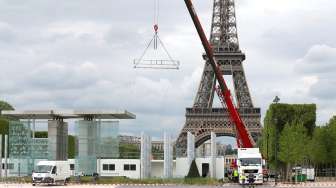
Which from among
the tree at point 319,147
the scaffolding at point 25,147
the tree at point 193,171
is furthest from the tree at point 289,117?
the scaffolding at point 25,147

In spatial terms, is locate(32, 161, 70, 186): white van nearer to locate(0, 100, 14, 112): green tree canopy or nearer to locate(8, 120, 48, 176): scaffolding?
locate(8, 120, 48, 176): scaffolding

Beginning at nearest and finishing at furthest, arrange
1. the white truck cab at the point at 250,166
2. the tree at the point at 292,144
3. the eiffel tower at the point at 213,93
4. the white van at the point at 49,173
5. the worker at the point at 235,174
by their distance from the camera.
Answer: the white truck cab at the point at 250,166, the white van at the point at 49,173, the worker at the point at 235,174, the tree at the point at 292,144, the eiffel tower at the point at 213,93

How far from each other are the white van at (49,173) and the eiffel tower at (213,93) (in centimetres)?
4617

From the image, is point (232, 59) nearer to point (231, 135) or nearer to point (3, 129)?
point (231, 135)

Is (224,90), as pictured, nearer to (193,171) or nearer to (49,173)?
(193,171)

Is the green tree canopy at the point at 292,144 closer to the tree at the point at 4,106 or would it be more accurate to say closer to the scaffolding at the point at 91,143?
the scaffolding at the point at 91,143

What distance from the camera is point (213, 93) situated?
11425 centimetres

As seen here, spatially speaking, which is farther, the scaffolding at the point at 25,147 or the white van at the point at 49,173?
the scaffolding at the point at 25,147

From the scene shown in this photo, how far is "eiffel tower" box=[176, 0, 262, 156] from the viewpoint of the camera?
110000 millimetres

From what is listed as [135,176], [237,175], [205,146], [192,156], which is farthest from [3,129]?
[205,146]

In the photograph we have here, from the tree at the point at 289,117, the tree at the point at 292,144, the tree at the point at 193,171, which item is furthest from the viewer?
the tree at the point at 289,117

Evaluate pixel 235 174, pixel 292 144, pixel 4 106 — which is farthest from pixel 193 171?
pixel 4 106

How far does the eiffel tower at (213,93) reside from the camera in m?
110

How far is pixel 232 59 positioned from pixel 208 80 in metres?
5.83
